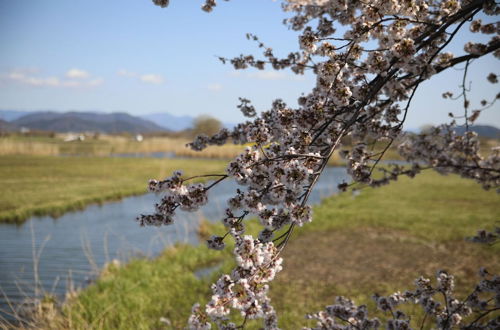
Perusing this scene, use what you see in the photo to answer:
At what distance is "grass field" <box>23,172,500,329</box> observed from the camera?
534 cm

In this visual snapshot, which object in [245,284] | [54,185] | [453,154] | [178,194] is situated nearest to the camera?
[245,284]

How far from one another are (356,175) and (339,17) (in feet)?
4.15

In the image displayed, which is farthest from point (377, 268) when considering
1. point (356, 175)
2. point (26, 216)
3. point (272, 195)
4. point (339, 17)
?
point (26, 216)

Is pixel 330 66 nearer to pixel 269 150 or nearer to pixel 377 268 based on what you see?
pixel 269 150

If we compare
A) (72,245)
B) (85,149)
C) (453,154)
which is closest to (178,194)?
(453,154)

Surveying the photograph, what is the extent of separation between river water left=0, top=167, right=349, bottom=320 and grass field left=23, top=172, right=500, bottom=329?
0.63m

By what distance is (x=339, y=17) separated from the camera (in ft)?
9.18

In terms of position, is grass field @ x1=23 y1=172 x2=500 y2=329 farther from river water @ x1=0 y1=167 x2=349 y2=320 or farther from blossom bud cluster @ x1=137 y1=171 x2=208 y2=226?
blossom bud cluster @ x1=137 y1=171 x2=208 y2=226

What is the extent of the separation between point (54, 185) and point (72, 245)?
6.59m

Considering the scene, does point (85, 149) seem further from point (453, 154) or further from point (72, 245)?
point (453, 154)

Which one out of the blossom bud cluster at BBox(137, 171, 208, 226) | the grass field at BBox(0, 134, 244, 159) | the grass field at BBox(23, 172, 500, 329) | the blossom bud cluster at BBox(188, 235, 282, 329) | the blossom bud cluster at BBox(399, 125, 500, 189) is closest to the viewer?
the blossom bud cluster at BBox(188, 235, 282, 329)

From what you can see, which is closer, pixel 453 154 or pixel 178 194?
pixel 178 194

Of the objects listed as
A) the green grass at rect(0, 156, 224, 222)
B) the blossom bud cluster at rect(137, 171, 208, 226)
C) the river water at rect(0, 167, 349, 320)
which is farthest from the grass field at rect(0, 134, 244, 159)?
the blossom bud cluster at rect(137, 171, 208, 226)

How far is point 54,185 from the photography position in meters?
14.3
